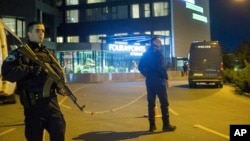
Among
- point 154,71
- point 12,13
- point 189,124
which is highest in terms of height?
point 12,13

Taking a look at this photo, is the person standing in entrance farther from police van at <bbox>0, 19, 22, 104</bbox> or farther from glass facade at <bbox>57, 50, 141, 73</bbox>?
glass facade at <bbox>57, 50, 141, 73</bbox>

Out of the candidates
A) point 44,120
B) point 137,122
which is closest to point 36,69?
point 44,120

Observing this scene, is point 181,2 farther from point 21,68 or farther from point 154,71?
point 21,68

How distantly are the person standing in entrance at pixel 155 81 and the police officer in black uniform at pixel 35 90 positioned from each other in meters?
4.48

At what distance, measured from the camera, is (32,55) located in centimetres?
482

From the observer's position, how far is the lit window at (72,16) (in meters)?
72.4

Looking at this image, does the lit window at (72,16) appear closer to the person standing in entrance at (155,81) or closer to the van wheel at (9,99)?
the van wheel at (9,99)

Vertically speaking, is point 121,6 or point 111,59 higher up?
point 121,6

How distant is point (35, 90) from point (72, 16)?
69.2m

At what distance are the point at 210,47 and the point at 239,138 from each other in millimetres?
21132

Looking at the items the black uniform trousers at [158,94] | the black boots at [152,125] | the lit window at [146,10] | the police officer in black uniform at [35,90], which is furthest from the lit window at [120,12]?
the police officer in black uniform at [35,90]

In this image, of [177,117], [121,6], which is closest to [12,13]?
[121,6]

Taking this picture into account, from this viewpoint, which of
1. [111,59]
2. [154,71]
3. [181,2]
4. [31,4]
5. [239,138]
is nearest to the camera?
[239,138]

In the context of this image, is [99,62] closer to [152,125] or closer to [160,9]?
[160,9]
